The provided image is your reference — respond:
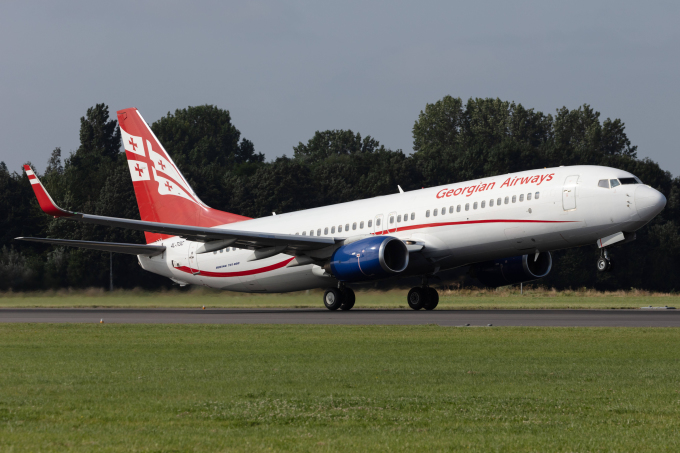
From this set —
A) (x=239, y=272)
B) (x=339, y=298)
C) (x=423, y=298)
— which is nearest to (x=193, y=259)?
(x=239, y=272)

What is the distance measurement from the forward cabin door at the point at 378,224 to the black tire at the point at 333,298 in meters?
2.92

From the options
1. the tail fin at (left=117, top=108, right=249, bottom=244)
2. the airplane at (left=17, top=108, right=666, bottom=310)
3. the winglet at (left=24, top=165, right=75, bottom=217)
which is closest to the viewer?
the winglet at (left=24, top=165, right=75, bottom=217)

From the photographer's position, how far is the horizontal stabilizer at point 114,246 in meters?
32.4

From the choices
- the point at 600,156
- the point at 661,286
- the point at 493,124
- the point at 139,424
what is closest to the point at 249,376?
the point at 139,424

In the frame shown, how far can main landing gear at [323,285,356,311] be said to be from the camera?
109 ft

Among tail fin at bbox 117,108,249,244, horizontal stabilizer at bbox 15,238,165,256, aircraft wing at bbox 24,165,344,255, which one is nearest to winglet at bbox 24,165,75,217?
aircraft wing at bbox 24,165,344,255

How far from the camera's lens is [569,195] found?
93.4ft

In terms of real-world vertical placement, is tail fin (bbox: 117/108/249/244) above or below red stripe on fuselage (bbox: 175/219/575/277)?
above

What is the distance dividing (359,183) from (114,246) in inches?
2302

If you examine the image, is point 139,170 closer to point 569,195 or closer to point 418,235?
point 418,235

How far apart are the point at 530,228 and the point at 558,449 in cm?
2224

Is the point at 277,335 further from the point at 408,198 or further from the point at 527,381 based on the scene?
the point at 408,198

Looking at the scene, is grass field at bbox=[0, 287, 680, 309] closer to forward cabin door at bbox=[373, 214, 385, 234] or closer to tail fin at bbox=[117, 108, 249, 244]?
tail fin at bbox=[117, 108, 249, 244]

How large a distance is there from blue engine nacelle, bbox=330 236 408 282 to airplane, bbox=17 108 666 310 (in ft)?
0.13
